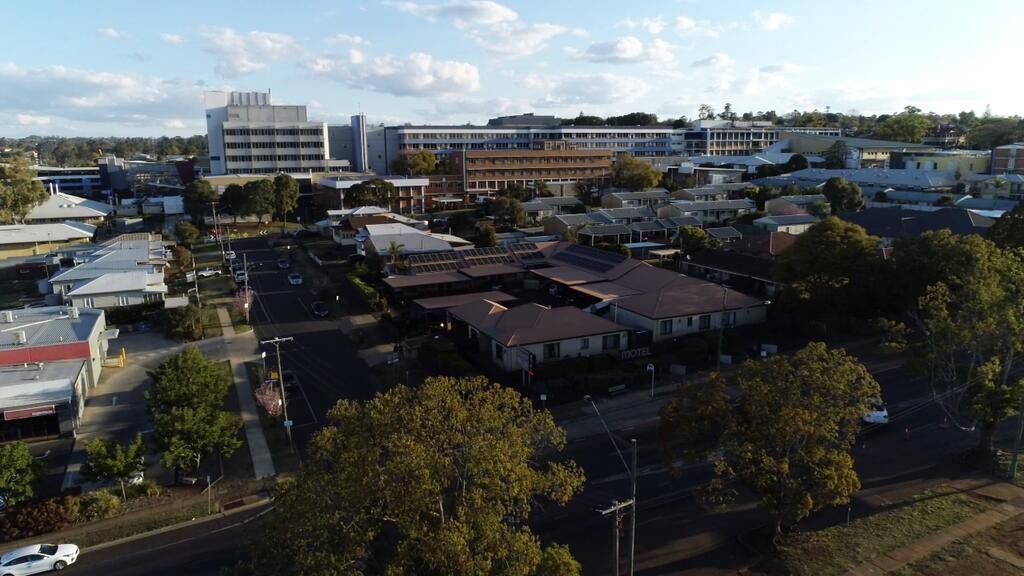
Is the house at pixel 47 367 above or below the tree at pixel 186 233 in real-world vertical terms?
below

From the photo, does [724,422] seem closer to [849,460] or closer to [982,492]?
[849,460]

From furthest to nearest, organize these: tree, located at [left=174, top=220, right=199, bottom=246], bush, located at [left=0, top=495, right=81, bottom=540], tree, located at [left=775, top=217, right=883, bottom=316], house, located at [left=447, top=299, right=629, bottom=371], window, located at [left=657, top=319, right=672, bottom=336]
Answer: tree, located at [left=174, top=220, right=199, bottom=246], window, located at [left=657, top=319, right=672, bottom=336], tree, located at [left=775, top=217, right=883, bottom=316], house, located at [left=447, top=299, right=629, bottom=371], bush, located at [left=0, top=495, right=81, bottom=540]

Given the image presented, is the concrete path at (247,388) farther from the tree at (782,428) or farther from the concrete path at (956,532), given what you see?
the concrete path at (956,532)

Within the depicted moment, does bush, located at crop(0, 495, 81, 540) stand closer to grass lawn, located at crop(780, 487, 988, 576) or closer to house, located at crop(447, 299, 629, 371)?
house, located at crop(447, 299, 629, 371)

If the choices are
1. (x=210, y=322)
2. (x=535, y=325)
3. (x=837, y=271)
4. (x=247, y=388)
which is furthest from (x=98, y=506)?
(x=837, y=271)

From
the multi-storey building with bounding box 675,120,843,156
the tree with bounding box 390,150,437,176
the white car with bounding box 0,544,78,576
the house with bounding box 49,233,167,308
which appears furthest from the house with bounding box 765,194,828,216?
the white car with bounding box 0,544,78,576

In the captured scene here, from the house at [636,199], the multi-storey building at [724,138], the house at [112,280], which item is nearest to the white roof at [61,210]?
the house at [112,280]

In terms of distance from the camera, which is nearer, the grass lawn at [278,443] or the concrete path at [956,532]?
the concrete path at [956,532]
